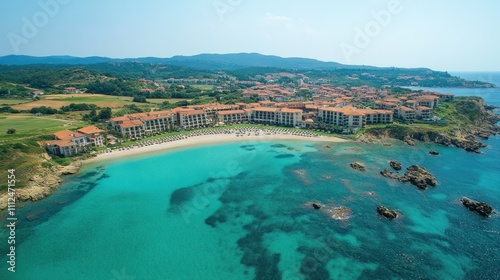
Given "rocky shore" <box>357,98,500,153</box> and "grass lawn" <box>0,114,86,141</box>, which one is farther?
"rocky shore" <box>357,98,500,153</box>

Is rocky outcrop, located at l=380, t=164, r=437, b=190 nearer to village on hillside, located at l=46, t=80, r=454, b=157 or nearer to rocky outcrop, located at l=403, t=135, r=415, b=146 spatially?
rocky outcrop, located at l=403, t=135, r=415, b=146

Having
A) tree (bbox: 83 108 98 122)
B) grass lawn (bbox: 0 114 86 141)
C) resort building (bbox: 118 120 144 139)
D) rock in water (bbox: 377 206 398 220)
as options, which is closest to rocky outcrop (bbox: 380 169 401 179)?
rock in water (bbox: 377 206 398 220)

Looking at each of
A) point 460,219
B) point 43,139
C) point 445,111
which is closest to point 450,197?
point 460,219

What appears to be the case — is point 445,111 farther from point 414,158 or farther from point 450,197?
point 450,197

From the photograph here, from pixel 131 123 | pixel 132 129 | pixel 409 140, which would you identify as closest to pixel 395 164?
pixel 409 140

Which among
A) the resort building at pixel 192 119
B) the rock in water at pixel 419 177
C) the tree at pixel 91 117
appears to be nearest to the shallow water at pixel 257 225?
the rock in water at pixel 419 177
